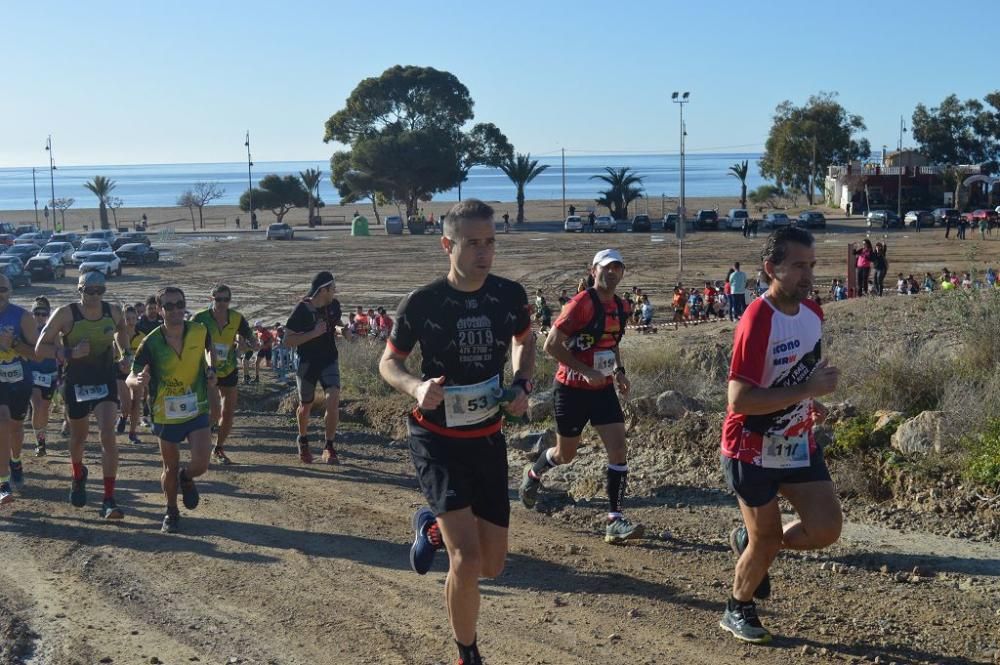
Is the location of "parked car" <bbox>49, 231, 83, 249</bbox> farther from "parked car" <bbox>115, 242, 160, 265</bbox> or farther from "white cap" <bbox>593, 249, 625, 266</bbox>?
"white cap" <bbox>593, 249, 625, 266</bbox>

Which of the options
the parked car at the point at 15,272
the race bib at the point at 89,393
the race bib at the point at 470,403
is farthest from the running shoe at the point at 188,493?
the parked car at the point at 15,272

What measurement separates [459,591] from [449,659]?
27.0 inches

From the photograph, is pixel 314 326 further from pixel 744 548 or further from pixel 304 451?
pixel 744 548

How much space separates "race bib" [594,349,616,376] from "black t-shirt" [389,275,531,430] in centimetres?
245

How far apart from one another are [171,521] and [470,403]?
3841mm

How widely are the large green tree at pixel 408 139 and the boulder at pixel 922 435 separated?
251 ft

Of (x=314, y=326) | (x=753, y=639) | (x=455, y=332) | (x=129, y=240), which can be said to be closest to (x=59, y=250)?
(x=129, y=240)

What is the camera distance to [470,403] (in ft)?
15.3

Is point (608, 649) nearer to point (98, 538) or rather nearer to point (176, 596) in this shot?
point (176, 596)

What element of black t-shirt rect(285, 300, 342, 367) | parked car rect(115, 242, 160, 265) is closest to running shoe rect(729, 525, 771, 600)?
black t-shirt rect(285, 300, 342, 367)

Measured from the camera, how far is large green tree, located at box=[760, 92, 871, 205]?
3543 inches

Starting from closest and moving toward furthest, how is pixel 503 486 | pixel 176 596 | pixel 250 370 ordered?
pixel 503 486 → pixel 176 596 → pixel 250 370

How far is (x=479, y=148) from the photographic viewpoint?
8744cm

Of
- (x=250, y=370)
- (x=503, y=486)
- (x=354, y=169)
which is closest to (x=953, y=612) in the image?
(x=503, y=486)
